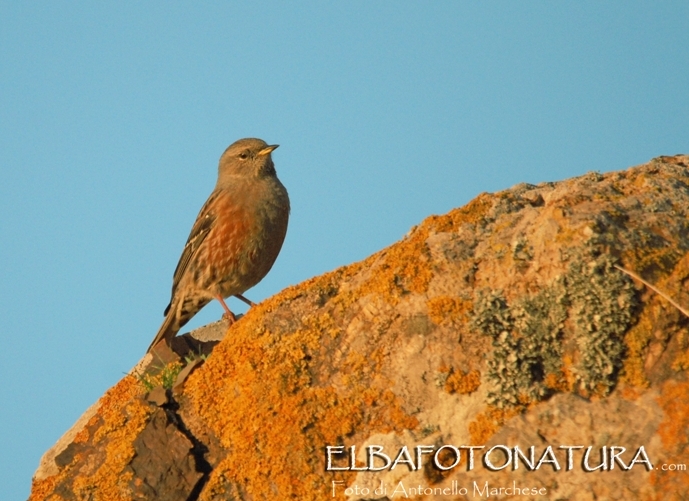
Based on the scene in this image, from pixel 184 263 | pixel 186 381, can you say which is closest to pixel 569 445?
pixel 186 381

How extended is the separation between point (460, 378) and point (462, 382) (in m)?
0.03

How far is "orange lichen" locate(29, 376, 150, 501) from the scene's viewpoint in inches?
224

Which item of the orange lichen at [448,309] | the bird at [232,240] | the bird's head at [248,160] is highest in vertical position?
the bird's head at [248,160]

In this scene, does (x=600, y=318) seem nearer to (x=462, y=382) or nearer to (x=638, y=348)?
(x=638, y=348)

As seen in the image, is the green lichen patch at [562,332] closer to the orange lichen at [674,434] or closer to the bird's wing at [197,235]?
the orange lichen at [674,434]

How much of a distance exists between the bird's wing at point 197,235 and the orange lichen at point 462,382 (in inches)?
205

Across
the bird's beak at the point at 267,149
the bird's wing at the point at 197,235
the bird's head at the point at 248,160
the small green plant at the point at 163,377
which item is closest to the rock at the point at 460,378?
the small green plant at the point at 163,377

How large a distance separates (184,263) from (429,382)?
540 centimetres

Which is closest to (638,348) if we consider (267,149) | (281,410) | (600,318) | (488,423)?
(600,318)

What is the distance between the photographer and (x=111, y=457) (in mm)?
5797

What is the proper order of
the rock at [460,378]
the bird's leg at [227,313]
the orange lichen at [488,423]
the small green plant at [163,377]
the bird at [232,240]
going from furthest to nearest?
the bird at [232,240] < the bird's leg at [227,313] < the small green plant at [163,377] < the orange lichen at [488,423] < the rock at [460,378]

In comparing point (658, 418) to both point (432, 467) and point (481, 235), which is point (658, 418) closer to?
Result: point (432, 467)

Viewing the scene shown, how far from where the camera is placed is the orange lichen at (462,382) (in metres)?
4.96

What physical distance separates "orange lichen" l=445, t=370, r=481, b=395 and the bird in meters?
4.71
